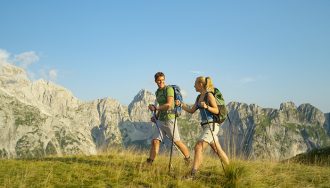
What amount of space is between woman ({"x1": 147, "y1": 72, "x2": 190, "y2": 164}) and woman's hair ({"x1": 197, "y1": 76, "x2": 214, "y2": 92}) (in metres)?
1.18

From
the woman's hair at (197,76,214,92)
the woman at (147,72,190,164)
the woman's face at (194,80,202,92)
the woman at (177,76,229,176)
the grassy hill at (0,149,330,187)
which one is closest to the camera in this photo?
the grassy hill at (0,149,330,187)

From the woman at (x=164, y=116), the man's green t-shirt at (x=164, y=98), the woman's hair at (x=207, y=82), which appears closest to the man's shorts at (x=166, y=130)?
the woman at (x=164, y=116)

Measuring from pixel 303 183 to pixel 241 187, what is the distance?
7.81ft

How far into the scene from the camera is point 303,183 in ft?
35.4

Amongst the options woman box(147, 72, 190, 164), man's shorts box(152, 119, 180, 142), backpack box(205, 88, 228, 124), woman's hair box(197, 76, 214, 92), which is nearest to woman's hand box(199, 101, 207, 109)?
backpack box(205, 88, 228, 124)

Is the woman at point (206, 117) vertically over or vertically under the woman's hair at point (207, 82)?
under

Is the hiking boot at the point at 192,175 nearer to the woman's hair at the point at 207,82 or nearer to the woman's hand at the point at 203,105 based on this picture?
the woman's hand at the point at 203,105

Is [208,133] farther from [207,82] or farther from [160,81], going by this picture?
[160,81]

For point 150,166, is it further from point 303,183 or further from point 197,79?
point 303,183

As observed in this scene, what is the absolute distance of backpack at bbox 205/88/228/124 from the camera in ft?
34.6

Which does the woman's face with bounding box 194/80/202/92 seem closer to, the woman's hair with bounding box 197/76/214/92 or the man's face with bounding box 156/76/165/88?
the woman's hair with bounding box 197/76/214/92

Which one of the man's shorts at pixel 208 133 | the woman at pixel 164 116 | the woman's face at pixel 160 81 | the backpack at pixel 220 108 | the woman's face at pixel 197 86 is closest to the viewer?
the man's shorts at pixel 208 133

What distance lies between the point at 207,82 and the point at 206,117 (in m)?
1.05

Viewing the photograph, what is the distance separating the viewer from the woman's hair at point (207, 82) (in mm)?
10695
